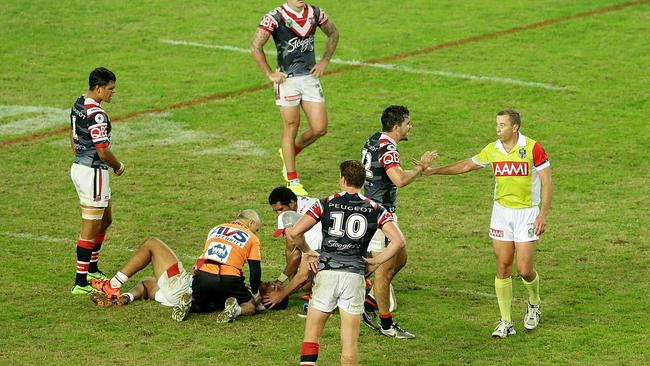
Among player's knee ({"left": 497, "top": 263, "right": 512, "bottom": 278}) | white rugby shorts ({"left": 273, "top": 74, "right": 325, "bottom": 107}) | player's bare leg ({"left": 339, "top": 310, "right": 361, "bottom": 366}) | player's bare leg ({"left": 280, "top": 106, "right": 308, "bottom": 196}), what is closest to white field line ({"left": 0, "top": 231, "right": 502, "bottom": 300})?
player's knee ({"left": 497, "top": 263, "right": 512, "bottom": 278})

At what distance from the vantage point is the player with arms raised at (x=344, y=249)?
40.2 ft

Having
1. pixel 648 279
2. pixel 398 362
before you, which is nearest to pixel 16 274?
pixel 398 362

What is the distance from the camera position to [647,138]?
21875 mm

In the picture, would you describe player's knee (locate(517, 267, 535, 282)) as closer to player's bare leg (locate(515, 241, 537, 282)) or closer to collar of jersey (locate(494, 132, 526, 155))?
player's bare leg (locate(515, 241, 537, 282))

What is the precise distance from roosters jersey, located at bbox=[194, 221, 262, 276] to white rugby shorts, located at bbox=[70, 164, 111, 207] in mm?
1807

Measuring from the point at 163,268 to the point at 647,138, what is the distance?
32.5ft

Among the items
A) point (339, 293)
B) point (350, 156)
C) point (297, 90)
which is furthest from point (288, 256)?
point (350, 156)

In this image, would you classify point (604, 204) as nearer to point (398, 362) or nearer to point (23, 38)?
point (398, 362)

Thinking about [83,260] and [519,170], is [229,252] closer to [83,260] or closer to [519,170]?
[83,260]

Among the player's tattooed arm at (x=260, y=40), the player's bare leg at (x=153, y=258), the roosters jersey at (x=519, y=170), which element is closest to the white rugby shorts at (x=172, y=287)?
the player's bare leg at (x=153, y=258)

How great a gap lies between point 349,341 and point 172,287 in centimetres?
343

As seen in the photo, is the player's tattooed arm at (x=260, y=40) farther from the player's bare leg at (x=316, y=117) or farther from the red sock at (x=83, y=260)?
the red sock at (x=83, y=260)

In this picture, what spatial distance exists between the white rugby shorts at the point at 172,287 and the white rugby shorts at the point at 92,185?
54.3 inches

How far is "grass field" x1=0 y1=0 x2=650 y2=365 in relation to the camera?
14156 millimetres
